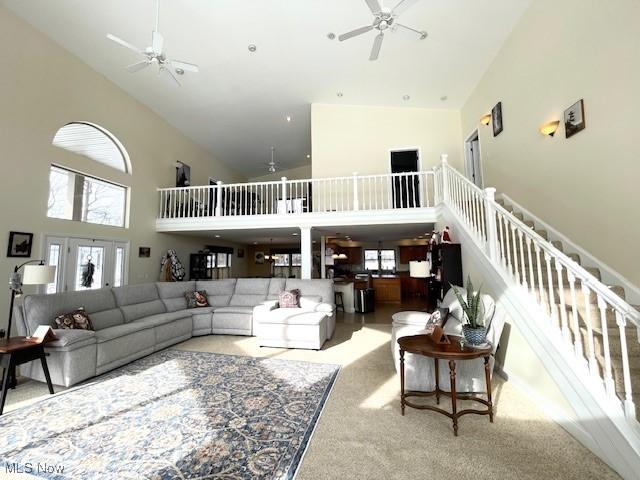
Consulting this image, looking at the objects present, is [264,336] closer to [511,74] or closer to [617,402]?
[617,402]

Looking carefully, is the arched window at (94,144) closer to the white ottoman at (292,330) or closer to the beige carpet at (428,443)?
the beige carpet at (428,443)

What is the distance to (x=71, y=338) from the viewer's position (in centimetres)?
325

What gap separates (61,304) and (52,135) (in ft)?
9.66

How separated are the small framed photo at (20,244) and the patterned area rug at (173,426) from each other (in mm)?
2435

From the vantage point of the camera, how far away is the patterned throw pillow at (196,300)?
5.77m

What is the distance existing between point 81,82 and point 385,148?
Result: 21.8 feet

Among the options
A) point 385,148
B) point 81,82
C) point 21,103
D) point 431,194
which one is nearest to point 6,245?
point 21,103

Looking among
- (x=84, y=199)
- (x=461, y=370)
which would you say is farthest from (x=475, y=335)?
(x=84, y=199)

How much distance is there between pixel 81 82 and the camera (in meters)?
5.26

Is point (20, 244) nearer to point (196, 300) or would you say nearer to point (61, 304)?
point (61, 304)

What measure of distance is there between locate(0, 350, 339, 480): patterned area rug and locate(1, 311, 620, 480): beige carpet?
0.74ft

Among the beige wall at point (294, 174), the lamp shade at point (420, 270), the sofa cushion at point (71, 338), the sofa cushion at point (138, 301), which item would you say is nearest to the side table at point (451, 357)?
the lamp shade at point (420, 270)

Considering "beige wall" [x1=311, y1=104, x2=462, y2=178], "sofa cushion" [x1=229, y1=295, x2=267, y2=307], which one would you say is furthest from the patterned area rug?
"beige wall" [x1=311, y1=104, x2=462, y2=178]

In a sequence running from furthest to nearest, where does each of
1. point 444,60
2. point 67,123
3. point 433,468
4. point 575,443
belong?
point 444,60 → point 67,123 → point 575,443 → point 433,468
